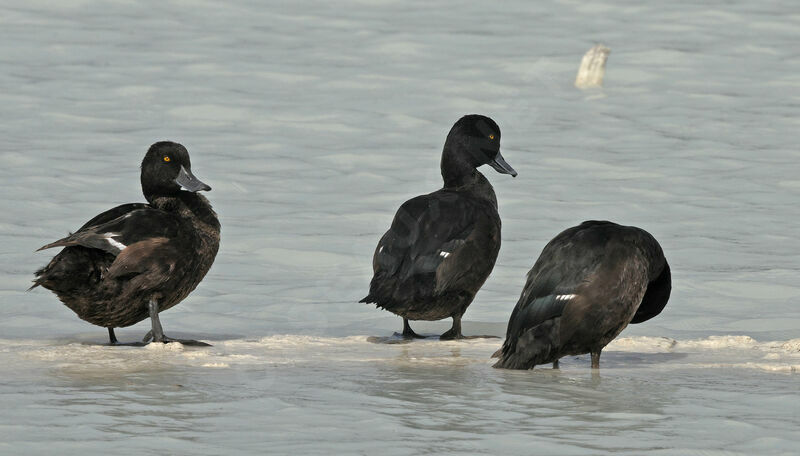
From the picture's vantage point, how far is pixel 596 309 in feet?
26.0

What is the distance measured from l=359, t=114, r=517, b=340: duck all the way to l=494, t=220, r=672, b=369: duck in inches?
44.3

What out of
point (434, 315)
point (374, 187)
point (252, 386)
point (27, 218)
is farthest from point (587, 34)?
point (252, 386)

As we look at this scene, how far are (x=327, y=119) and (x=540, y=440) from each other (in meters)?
11.3

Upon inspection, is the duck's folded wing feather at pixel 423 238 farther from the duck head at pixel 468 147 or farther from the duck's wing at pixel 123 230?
the duck's wing at pixel 123 230

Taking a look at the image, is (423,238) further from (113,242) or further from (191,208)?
(113,242)

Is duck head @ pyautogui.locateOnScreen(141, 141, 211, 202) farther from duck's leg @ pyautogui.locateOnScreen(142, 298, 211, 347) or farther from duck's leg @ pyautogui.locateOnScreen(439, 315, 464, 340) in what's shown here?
duck's leg @ pyautogui.locateOnScreen(439, 315, 464, 340)

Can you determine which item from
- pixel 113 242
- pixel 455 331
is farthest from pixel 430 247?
pixel 113 242

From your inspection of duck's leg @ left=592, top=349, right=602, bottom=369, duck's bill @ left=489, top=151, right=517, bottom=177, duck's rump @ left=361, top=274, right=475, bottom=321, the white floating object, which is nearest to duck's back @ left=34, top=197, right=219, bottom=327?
duck's rump @ left=361, top=274, right=475, bottom=321

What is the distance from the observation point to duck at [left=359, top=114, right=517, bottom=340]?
915 centimetres

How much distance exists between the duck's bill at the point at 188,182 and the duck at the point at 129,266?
11.1 inches

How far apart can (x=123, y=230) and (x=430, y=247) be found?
1.89 meters

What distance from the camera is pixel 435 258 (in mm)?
9258

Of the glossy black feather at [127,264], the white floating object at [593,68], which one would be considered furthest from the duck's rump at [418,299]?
the white floating object at [593,68]

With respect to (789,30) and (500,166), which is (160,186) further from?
(789,30)
